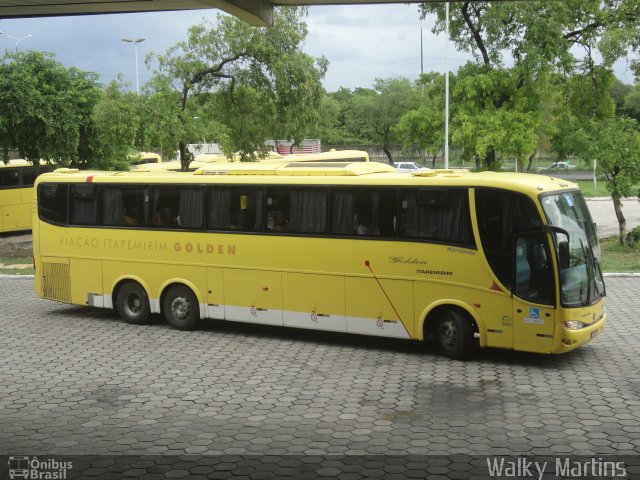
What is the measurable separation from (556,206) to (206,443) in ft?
A: 19.8

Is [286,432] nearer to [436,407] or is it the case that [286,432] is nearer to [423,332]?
[436,407]

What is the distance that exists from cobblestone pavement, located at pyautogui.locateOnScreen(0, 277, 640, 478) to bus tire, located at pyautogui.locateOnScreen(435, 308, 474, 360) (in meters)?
0.22

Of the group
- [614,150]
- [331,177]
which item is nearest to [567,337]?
[331,177]

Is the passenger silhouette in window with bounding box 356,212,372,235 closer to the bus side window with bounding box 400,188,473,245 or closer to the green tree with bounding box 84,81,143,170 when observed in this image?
the bus side window with bounding box 400,188,473,245

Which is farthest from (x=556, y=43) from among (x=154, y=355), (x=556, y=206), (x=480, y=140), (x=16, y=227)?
(x=16, y=227)

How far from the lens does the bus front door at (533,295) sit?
38.1ft

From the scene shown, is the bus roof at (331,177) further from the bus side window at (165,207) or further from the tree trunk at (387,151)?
the tree trunk at (387,151)

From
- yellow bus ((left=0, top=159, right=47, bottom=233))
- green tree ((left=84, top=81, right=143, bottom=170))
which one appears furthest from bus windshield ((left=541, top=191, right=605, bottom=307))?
yellow bus ((left=0, top=159, right=47, bottom=233))

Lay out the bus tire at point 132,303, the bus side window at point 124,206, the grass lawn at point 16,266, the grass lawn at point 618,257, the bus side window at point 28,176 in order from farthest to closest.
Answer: the bus side window at point 28,176
the grass lawn at point 16,266
the grass lawn at point 618,257
the bus tire at point 132,303
the bus side window at point 124,206

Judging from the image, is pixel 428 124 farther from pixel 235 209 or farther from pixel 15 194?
pixel 15 194

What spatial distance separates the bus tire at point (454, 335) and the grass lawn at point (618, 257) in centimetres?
917

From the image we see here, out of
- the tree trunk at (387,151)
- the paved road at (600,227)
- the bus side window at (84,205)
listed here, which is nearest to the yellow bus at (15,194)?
the paved road at (600,227)

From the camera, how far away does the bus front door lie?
38.1 ft

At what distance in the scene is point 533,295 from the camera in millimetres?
11711
